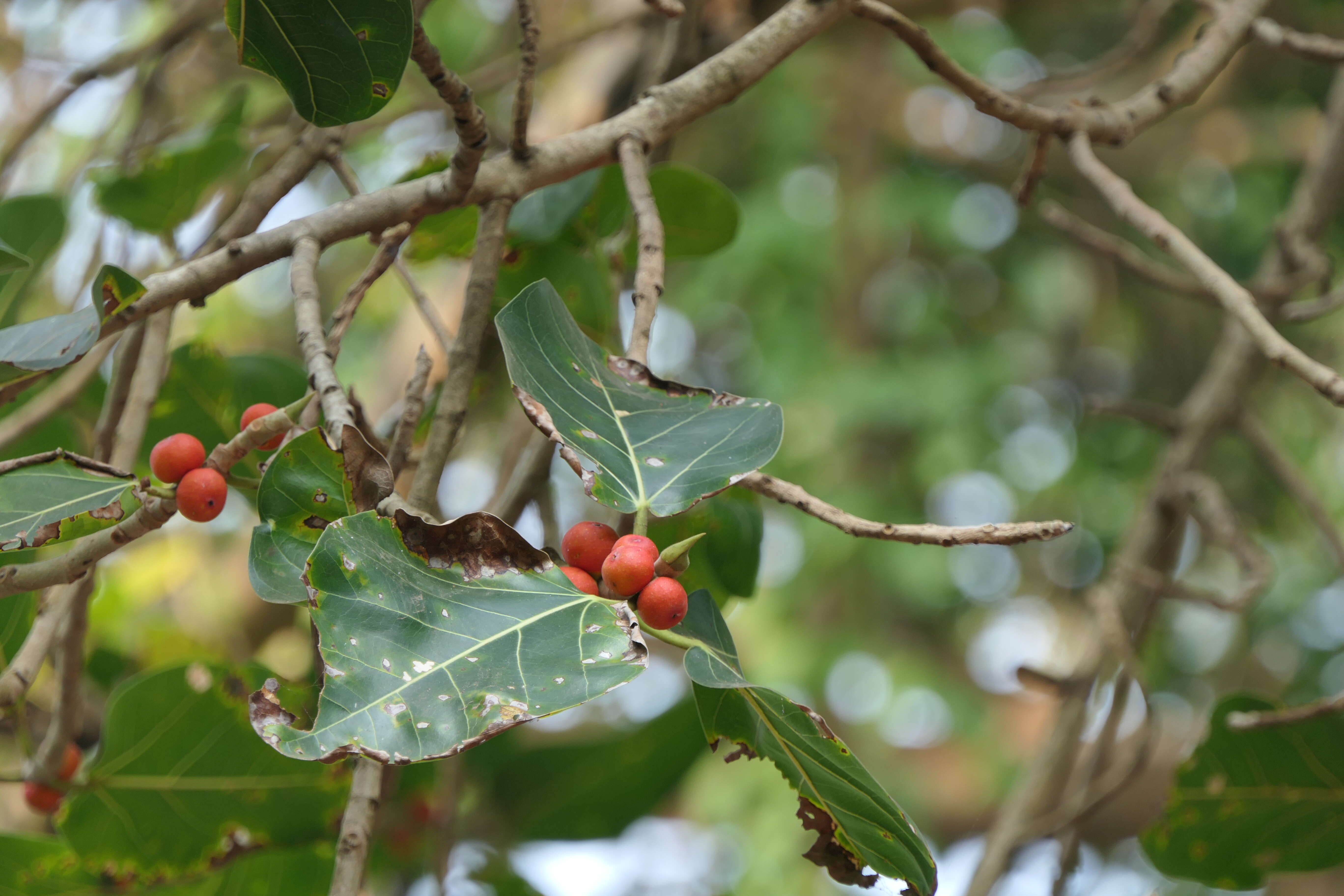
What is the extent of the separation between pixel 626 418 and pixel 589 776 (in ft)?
2.21

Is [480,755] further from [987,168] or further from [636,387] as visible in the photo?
[987,168]

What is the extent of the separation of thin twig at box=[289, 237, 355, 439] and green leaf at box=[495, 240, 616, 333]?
34 centimetres

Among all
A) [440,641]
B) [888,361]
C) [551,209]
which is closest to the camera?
[440,641]

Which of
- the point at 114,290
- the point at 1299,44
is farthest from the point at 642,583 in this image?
the point at 1299,44

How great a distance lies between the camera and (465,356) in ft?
1.83

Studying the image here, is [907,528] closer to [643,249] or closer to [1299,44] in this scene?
[643,249]

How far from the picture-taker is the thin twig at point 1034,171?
80 centimetres

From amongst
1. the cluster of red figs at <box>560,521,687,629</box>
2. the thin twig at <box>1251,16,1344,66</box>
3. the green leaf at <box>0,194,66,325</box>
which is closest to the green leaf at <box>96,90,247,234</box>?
the green leaf at <box>0,194,66,325</box>

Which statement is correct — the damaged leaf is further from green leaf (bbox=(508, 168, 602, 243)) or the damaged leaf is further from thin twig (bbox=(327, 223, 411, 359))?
green leaf (bbox=(508, 168, 602, 243))

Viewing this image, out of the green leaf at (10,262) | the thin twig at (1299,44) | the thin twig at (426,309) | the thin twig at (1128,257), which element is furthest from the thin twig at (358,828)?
the thin twig at (1299,44)

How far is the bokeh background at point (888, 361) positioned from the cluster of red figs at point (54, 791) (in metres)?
0.41

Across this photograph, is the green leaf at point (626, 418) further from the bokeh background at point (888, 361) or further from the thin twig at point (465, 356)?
the bokeh background at point (888, 361)

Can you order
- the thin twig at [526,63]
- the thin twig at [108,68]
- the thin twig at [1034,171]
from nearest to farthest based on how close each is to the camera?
the thin twig at [526,63] → the thin twig at [1034,171] → the thin twig at [108,68]

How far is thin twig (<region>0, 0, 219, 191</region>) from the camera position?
43.8 inches
